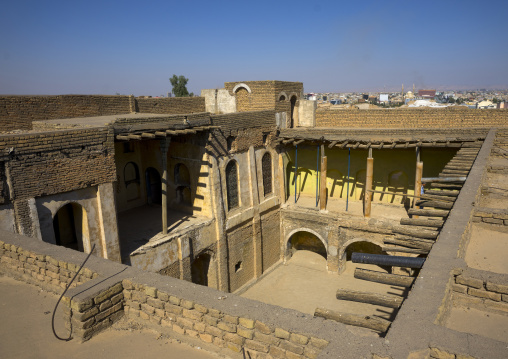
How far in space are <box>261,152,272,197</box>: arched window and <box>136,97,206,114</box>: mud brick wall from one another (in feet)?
16.4

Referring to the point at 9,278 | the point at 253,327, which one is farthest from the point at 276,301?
the point at 253,327

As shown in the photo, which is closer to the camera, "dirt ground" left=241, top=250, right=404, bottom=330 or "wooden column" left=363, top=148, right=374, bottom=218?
"dirt ground" left=241, top=250, right=404, bottom=330

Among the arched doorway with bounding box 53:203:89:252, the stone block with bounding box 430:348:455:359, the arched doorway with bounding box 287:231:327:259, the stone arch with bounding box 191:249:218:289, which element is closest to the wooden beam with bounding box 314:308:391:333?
the stone block with bounding box 430:348:455:359

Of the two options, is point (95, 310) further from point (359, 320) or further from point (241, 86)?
point (241, 86)

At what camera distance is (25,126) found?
1314 cm

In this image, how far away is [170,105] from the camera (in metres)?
18.6

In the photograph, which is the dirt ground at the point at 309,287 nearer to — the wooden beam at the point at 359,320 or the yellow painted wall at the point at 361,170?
the yellow painted wall at the point at 361,170

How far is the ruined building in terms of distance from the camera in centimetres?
434

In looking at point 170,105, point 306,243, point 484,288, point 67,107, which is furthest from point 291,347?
point 306,243

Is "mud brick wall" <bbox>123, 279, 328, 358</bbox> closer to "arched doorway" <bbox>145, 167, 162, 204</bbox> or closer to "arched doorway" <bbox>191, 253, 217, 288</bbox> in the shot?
"arched doorway" <bbox>191, 253, 217, 288</bbox>

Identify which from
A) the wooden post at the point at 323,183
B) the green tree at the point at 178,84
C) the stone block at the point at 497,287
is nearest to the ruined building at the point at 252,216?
the stone block at the point at 497,287

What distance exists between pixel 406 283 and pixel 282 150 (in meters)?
14.5

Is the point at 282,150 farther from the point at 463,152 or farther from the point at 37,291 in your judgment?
the point at 37,291

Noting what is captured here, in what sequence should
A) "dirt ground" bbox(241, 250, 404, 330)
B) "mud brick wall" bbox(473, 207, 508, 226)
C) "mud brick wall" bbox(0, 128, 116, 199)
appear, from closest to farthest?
1. "mud brick wall" bbox(473, 207, 508, 226)
2. "mud brick wall" bbox(0, 128, 116, 199)
3. "dirt ground" bbox(241, 250, 404, 330)
